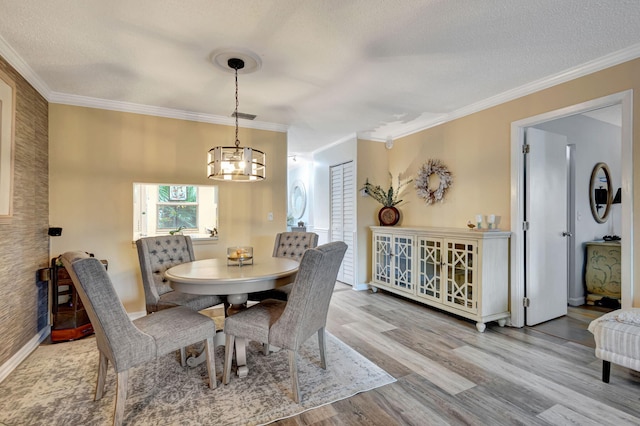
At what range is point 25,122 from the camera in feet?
8.45

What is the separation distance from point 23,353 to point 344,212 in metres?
4.01

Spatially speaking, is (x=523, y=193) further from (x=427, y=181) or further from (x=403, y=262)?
(x=403, y=262)

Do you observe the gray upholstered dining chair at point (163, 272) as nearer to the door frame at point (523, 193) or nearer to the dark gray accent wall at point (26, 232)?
the dark gray accent wall at point (26, 232)

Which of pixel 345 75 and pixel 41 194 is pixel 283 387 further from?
pixel 41 194

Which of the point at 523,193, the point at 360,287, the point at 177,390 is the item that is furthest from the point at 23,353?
the point at 523,193

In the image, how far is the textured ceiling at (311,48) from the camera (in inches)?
73.5

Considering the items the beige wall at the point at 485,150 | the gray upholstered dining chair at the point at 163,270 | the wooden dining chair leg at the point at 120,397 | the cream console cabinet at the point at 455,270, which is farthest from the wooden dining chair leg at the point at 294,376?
the beige wall at the point at 485,150

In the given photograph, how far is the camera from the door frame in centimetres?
238

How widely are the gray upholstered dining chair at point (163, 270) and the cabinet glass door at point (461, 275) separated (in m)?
2.41

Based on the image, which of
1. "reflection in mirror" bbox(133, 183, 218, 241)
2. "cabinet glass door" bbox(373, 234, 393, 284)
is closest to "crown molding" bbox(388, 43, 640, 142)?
"cabinet glass door" bbox(373, 234, 393, 284)

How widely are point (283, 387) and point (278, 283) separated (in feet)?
2.28

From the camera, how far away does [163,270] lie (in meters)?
2.78

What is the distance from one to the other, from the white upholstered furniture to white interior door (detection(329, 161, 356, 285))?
9.85 ft

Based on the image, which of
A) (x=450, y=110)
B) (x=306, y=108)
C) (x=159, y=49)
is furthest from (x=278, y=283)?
(x=450, y=110)
